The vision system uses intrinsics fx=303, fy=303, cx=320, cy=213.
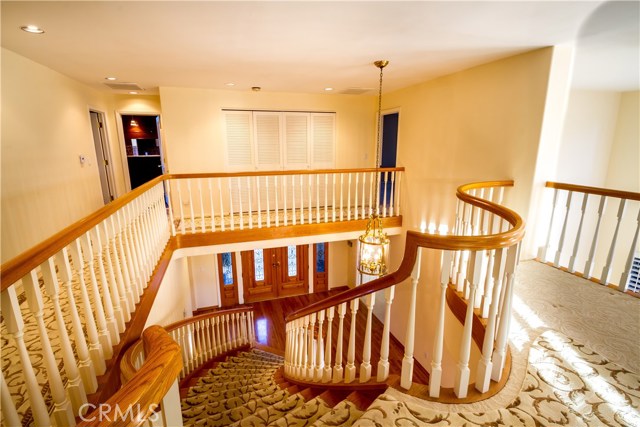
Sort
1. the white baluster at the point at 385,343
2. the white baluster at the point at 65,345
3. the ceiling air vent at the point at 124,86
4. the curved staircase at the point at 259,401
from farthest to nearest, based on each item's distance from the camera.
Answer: the ceiling air vent at the point at 124,86 < the curved staircase at the point at 259,401 < the white baluster at the point at 385,343 < the white baluster at the point at 65,345

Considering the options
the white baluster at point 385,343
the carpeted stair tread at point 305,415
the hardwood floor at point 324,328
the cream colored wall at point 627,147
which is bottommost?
the hardwood floor at point 324,328

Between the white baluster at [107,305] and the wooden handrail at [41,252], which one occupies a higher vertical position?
the wooden handrail at [41,252]

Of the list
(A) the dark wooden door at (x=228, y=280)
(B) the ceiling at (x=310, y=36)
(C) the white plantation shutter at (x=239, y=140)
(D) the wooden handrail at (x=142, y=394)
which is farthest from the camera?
(A) the dark wooden door at (x=228, y=280)

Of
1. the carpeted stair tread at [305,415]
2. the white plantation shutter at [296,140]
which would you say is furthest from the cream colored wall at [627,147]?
the carpeted stair tread at [305,415]

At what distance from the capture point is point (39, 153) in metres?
3.40

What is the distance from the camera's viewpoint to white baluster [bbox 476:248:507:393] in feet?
4.60

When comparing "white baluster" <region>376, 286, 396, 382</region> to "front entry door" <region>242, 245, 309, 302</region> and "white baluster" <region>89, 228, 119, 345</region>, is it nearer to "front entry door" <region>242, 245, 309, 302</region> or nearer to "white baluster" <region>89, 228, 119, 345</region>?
"white baluster" <region>89, 228, 119, 345</region>

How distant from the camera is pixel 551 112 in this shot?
3117 mm

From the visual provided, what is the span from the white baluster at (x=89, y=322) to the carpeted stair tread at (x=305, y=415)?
3.48 ft

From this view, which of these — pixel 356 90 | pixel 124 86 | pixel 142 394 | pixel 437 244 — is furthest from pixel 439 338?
pixel 124 86

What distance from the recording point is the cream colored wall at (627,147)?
188 inches

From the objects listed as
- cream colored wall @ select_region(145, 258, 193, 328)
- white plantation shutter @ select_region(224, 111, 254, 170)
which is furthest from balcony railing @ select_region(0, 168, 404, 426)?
white plantation shutter @ select_region(224, 111, 254, 170)

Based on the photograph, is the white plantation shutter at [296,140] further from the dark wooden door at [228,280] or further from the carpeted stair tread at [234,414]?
the carpeted stair tread at [234,414]

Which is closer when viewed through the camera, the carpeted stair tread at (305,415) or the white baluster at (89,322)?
the white baluster at (89,322)
